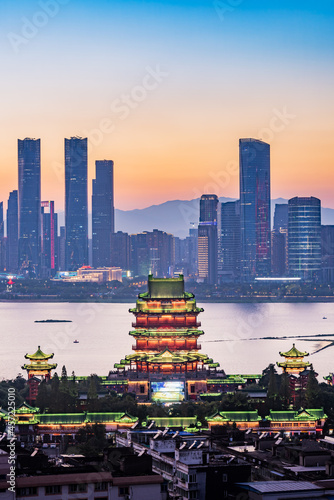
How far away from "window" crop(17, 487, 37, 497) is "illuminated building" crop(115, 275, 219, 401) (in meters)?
25.6

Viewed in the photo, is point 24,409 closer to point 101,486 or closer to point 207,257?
point 101,486

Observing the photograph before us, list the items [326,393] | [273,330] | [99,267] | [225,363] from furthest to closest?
1. [99,267]
2. [273,330]
3. [225,363]
4. [326,393]

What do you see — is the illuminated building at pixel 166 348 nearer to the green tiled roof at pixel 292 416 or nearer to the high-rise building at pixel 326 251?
the green tiled roof at pixel 292 416

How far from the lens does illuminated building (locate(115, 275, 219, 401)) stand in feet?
154

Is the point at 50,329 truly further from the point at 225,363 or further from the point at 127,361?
the point at 127,361

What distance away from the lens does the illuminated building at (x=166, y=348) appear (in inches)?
1852

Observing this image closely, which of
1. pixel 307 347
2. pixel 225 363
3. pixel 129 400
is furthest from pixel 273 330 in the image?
pixel 129 400

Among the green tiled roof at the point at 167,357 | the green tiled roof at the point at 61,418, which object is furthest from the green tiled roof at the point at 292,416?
the green tiled roof at the point at 167,357

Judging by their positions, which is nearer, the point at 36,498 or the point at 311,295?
the point at 36,498

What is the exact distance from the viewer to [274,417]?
4122 centimetres

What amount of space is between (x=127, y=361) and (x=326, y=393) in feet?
28.4

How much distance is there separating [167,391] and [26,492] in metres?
25.8

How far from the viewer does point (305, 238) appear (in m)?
187

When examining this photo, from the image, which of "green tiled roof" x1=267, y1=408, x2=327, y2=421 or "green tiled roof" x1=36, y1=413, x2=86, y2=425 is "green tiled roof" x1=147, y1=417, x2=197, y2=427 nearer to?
"green tiled roof" x1=36, y1=413, x2=86, y2=425
